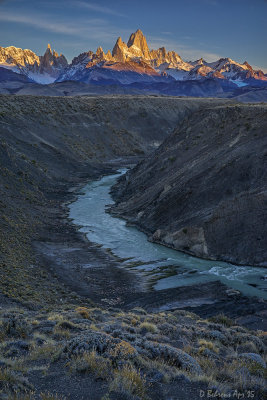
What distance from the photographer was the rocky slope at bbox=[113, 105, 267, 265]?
31500mm

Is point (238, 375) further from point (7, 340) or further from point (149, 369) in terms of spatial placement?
point (7, 340)

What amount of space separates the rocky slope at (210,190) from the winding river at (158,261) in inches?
46.6

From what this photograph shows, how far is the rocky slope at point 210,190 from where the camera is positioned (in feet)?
103

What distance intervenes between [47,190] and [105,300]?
32.8 meters

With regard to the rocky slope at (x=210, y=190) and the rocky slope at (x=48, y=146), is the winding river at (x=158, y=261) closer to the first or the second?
the rocky slope at (x=210, y=190)

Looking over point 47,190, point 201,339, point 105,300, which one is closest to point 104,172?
point 47,190

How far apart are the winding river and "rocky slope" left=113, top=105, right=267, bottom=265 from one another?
1185 mm

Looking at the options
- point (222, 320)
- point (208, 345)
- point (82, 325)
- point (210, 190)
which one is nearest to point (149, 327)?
point (208, 345)

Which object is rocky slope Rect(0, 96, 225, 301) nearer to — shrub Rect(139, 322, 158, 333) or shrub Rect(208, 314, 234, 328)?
shrub Rect(139, 322, 158, 333)

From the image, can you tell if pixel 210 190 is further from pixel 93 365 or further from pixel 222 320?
pixel 93 365

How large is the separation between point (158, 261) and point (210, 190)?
984 cm

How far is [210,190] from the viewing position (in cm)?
3703

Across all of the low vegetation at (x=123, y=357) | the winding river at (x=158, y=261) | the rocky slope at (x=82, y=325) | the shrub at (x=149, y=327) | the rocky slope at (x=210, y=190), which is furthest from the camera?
the rocky slope at (x=210, y=190)

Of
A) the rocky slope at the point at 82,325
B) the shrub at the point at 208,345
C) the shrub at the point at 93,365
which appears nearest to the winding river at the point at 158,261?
the rocky slope at the point at 82,325
